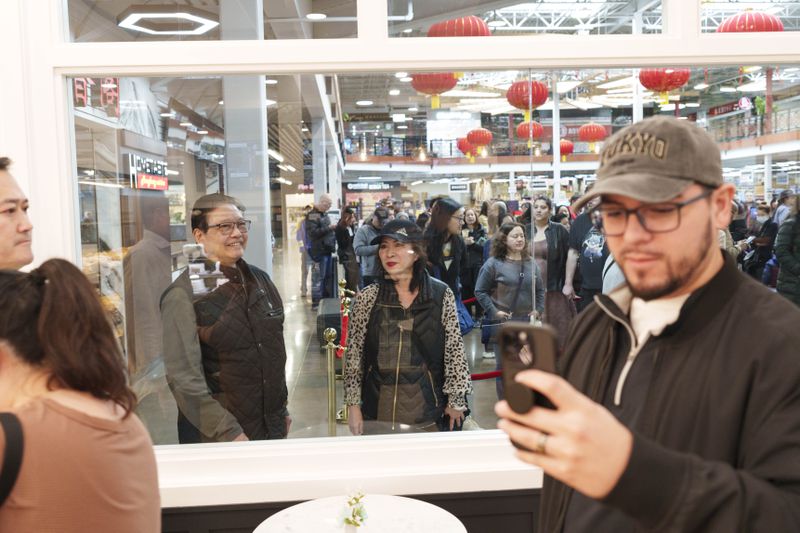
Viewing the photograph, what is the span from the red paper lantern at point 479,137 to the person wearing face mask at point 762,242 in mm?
1248

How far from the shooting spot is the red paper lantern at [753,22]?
2.36 m

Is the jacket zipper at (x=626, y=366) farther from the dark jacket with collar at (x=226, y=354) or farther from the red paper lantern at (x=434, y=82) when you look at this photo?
the dark jacket with collar at (x=226, y=354)

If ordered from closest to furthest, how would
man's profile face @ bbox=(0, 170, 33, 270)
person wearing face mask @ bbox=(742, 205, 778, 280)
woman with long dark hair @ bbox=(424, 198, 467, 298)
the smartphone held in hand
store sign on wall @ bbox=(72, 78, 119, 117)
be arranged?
the smartphone held in hand → man's profile face @ bbox=(0, 170, 33, 270) → store sign on wall @ bbox=(72, 78, 119, 117) → woman with long dark hair @ bbox=(424, 198, 467, 298) → person wearing face mask @ bbox=(742, 205, 778, 280)

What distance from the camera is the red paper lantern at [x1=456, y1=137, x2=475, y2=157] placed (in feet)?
9.16

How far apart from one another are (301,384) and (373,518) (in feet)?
2.52

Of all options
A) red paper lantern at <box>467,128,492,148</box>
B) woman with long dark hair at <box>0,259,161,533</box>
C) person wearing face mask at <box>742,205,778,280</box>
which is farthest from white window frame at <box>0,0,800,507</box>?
person wearing face mask at <box>742,205,778,280</box>

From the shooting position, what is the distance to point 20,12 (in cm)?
218

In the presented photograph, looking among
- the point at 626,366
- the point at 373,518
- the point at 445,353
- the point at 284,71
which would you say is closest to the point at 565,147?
the point at 445,353

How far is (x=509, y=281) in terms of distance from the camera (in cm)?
284

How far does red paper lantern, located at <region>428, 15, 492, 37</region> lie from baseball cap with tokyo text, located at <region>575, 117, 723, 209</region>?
138 centimetres

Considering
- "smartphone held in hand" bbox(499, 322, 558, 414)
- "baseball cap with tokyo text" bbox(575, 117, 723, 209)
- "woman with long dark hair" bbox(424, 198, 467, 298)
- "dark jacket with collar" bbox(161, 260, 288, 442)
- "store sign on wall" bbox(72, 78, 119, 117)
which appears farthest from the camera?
"woman with long dark hair" bbox(424, 198, 467, 298)

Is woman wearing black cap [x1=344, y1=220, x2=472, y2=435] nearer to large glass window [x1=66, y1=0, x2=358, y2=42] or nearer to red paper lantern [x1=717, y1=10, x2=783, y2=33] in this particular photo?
large glass window [x1=66, y1=0, x2=358, y2=42]

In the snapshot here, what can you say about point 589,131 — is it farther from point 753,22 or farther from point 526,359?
point 526,359

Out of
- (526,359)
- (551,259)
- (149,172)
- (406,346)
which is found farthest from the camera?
(551,259)
